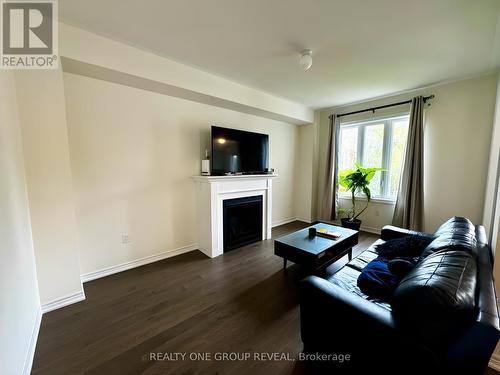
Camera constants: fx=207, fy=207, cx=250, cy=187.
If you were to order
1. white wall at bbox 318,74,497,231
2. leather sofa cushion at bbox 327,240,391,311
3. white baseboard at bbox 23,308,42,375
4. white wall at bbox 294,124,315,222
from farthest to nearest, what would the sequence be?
white wall at bbox 294,124,315,222, white wall at bbox 318,74,497,231, leather sofa cushion at bbox 327,240,391,311, white baseboard at bbox 23,308,42,375

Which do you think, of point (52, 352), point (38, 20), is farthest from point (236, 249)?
point (38, 20)

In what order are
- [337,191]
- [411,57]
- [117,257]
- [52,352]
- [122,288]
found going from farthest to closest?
[337,191]
[117,257]
[411,57]
[122,288]
[52,352]

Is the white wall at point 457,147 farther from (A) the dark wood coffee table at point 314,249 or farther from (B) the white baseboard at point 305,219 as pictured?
(B) the white baseboard at point 305,219

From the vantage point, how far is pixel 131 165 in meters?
2.64

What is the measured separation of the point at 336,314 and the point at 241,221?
7.93 feet

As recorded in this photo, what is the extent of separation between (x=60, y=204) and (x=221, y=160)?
194 centimetres

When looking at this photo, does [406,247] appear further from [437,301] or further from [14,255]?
[14,255]

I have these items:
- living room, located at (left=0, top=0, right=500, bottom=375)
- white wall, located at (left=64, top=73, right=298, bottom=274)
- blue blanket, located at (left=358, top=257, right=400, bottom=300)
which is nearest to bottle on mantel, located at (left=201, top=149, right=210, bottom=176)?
living room, located at (left=0, top=0, right=500, bottom=375)

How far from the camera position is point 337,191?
4.55 metres

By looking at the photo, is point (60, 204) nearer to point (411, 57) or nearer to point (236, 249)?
point (236, 249)

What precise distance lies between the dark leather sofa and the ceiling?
6.33 feet

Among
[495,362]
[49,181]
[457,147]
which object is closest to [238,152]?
[49,181]

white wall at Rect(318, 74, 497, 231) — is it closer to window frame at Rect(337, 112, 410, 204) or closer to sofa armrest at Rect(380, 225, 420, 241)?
window frame at Rect(337, 112, 410, 204)

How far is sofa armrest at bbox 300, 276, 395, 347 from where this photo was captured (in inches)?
42.3
